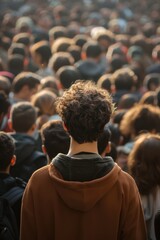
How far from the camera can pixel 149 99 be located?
6832mm

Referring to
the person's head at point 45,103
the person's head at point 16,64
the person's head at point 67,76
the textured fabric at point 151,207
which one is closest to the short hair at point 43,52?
the person's head at point 16,64

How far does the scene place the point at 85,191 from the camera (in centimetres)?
302

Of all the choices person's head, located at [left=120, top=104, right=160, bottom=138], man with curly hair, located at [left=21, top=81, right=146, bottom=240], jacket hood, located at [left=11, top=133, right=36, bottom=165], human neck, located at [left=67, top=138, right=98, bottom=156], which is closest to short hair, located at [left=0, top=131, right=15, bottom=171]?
jacket hood, located at [left=11, top=133, right=36, bottom=165]

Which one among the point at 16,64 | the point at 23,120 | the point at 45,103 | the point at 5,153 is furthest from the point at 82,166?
the point at 16,64

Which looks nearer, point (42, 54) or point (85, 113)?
point (85, 113)

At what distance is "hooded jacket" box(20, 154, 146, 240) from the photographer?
3043 mm

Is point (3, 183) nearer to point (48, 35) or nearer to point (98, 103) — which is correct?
point (98, 103)

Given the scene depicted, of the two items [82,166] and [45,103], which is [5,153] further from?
[45,103]

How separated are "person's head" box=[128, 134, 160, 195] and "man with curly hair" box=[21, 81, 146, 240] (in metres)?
0.79

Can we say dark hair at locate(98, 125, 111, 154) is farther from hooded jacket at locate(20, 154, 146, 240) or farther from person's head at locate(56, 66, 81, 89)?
person's head at locate(56, 66, 81, 89)

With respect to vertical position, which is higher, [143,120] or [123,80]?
[143,120]

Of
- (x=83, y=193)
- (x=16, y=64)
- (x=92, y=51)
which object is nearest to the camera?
(x=83, y=193)

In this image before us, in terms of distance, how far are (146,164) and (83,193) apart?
109cm

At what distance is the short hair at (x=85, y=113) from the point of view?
3101 millimetres
